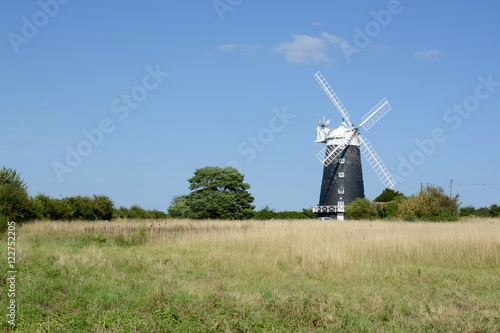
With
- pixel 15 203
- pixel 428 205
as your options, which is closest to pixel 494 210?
pixel 428 205

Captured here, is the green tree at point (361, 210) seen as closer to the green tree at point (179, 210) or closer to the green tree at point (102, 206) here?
the green tree at point (179, 210)

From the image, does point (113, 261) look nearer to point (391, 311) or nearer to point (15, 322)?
point (15, 322)

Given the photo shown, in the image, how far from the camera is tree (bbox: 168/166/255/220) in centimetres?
3994

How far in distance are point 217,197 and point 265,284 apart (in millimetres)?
30408

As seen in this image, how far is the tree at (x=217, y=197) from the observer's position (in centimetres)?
3994

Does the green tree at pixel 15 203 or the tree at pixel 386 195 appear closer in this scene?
the green tree at pixel 15 203

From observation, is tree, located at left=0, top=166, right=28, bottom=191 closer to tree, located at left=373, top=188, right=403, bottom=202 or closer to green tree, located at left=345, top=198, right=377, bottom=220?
green tree, located at left=345, top=198, right=377, bottom=220

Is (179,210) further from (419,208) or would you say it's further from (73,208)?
(419,208)

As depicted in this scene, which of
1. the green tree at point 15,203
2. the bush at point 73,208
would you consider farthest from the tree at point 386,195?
the green tree at point 15,203

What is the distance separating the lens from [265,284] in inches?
392

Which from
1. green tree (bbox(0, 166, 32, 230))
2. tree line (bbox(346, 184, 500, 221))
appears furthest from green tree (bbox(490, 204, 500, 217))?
green tree (bbox(0, 166, 32, 230))

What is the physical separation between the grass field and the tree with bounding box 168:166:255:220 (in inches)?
883

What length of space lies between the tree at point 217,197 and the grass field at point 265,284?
2243 centimetres

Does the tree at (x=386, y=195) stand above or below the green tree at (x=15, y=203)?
above
